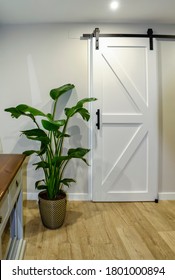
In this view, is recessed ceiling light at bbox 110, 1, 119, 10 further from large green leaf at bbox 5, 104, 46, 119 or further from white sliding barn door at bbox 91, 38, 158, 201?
large green leaf at bbox 5, 104, 46, 119

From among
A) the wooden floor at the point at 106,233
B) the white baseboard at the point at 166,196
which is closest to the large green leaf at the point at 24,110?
the wooden floor at the point at 106,233

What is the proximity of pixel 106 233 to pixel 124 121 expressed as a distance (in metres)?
1.48

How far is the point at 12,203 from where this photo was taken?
177cm

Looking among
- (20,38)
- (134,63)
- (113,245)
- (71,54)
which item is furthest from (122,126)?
(20,38)

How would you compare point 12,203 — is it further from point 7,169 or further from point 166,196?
point 166,196

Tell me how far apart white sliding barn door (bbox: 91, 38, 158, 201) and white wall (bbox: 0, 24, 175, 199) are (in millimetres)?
178

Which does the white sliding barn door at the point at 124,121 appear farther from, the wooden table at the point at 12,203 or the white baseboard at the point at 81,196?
the wooden table at the point at 12,203

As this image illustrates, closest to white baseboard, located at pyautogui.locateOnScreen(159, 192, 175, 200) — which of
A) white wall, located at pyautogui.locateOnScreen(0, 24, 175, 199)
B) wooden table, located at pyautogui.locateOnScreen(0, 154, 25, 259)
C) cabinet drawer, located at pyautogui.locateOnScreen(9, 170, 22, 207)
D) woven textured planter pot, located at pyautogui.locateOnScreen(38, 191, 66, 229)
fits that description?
white wall, located at pyautogui.locateOnScreen(0, 24, 175, 199)

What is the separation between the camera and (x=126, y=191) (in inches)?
134

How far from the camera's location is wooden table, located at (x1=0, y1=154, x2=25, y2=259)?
1.50 metres

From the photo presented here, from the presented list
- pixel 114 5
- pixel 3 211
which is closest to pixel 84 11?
pixel 114 5

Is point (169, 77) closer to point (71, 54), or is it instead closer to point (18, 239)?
point (71, 54)

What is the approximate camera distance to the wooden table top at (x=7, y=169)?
1408 mm
